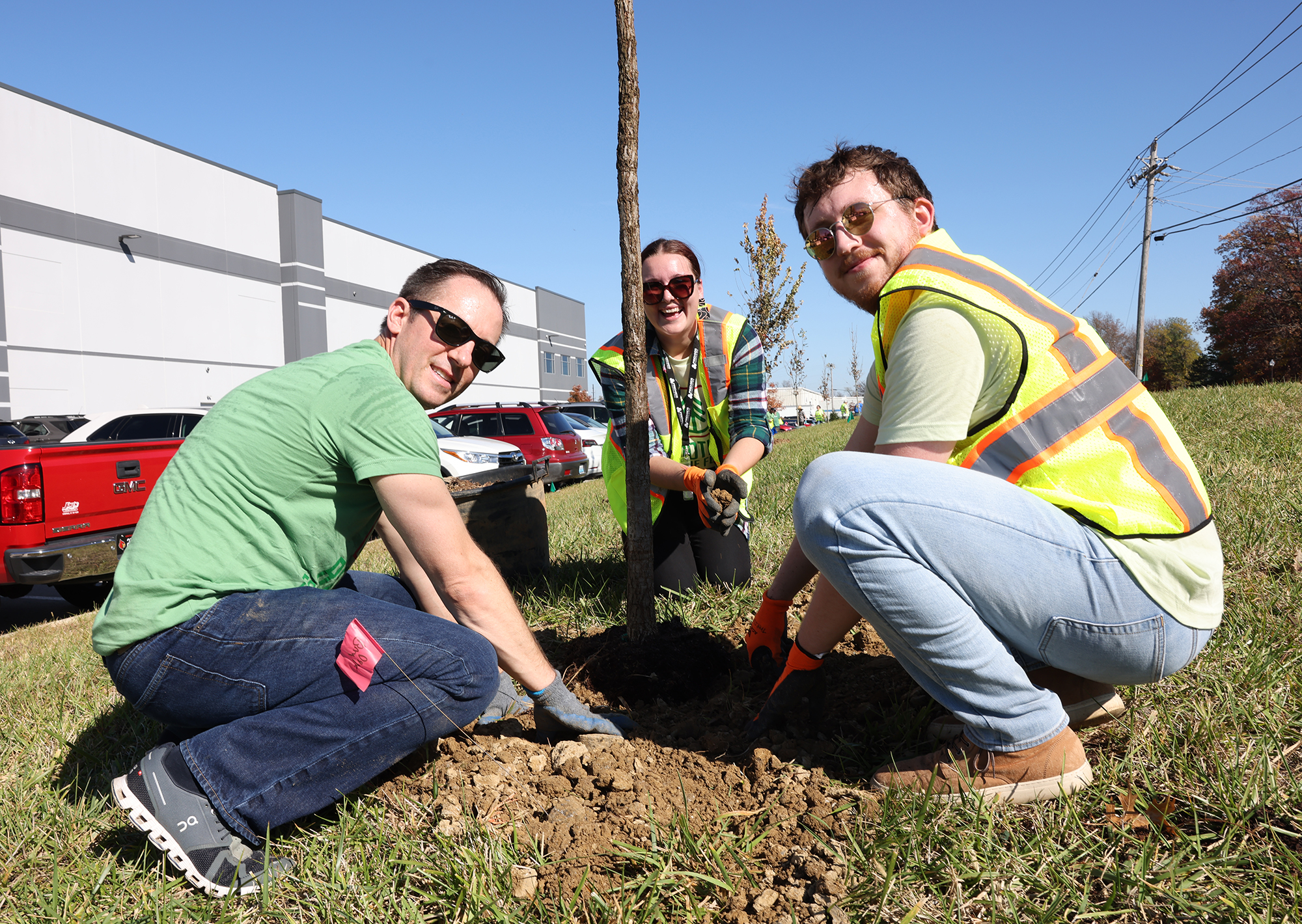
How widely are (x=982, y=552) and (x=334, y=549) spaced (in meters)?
1.72

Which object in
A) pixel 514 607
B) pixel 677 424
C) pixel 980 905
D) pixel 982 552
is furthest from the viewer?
pixel 677 424

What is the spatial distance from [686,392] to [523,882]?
2.62m

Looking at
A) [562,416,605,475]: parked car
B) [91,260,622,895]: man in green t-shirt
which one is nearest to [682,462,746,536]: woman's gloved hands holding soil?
[91,260,622,895]: man in green t-shirt

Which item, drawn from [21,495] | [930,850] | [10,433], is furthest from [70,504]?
[930,850]

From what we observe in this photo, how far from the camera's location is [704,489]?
11.0 feet

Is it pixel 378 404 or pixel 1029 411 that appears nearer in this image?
pixel 1029 411

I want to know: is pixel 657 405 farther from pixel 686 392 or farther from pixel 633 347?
pixel 633 347

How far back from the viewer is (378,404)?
75.6 inches

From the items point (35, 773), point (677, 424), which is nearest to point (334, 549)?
point (35, 773)

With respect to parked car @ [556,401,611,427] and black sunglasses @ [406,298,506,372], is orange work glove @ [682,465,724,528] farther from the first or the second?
parked car @ [556,401,611,427]

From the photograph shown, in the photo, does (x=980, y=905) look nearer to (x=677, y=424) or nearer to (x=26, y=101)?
(x=677, y=424)

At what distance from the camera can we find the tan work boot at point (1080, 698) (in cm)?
187

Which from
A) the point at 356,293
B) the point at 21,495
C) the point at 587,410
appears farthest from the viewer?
the point at 356,293

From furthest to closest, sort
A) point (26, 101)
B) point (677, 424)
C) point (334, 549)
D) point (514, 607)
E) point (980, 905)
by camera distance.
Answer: point (26, 101) → point (677, 424) → point (334, 549) → point (514, 607) → point (980, 905)
